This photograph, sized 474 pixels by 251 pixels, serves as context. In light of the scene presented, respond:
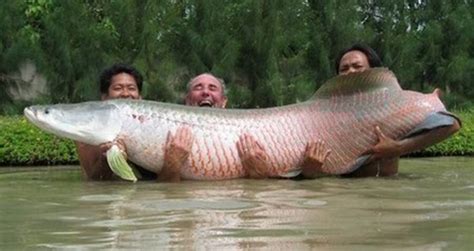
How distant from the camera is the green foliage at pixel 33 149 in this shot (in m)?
8.20

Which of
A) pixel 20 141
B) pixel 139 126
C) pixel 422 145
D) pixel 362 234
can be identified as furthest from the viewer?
pixel 20 141

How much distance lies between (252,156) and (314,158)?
415mm

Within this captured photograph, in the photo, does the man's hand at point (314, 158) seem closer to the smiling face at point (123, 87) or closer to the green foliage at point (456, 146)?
the smiling face at point (123, 87)

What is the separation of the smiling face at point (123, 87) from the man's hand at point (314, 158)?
1249mm

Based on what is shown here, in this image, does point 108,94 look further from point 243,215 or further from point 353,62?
point 243,215

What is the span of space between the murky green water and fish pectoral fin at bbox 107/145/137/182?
102 mm

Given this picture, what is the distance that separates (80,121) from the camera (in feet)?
16.7

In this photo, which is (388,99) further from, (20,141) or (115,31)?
(115,31)

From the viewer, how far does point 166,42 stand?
11656 millimetres

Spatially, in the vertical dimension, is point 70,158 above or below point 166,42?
below

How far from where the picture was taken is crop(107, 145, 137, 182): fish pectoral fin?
195 inches

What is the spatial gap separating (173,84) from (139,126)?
20.6 feet

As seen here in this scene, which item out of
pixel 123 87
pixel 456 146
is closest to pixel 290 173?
pixel 123 87

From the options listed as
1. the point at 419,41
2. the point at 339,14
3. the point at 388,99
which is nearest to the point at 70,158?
the point at 388,99
